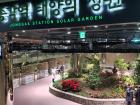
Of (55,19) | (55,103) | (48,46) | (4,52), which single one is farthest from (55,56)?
(55,19)

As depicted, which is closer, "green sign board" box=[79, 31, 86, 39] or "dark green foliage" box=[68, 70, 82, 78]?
"green sign board" box=[79, 31, 86, 39]

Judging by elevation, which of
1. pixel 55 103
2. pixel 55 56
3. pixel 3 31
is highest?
pixel 3 31

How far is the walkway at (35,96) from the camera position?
15305mm

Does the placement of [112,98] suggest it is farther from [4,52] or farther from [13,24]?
[13,24]

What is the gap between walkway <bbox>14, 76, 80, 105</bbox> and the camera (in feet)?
50.2

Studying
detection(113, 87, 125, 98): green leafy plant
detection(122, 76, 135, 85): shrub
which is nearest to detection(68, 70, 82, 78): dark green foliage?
detection(122, 76, 135, 85): shrub

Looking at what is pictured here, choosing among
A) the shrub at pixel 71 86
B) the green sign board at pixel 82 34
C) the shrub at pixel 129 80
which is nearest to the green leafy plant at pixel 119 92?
the shrub at pixel 129 80

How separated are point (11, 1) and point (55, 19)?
1317 mm

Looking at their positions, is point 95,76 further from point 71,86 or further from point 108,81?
point 71,86

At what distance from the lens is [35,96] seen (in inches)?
660

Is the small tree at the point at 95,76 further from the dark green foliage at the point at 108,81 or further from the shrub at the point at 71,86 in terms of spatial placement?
the shrub at the point at 71,86

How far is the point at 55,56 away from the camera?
2842 centimetres

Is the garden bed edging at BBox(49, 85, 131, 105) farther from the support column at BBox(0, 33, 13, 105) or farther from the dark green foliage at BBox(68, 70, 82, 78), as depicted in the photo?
the support column at BBox(0, 33, 13, 105)

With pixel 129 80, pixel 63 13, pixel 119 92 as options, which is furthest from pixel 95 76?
pixel 63 13
